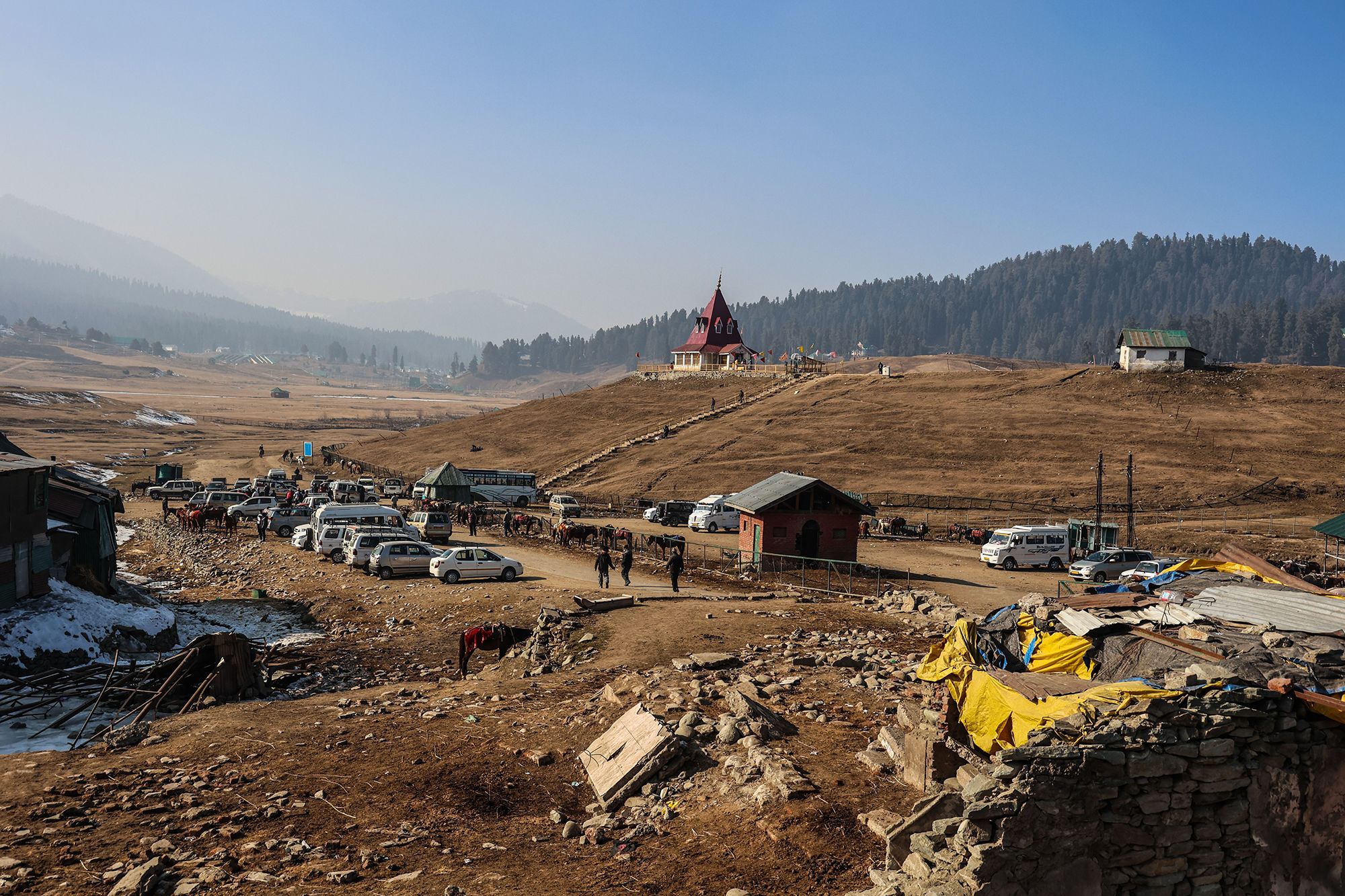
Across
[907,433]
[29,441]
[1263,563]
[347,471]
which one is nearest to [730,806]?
[1263,563]

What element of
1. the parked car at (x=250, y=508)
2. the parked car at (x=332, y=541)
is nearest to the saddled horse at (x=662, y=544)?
the parked car at (x=332, y=541)

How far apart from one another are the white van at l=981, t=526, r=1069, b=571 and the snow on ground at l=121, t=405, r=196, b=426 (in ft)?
439

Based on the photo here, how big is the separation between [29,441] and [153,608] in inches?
3583

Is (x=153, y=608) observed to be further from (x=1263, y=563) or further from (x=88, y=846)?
(x=1263, y=563)

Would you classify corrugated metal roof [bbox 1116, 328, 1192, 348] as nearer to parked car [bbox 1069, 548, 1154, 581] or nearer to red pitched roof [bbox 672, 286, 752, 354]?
red pitched roof [bbox 672, 286, 752, 354]

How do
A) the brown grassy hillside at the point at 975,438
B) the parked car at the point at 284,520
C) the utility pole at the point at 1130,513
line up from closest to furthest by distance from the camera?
the utility pole at the point at 1130,513
the parked car at the point at 284,520
the brown grassy hillside at the point at 975,438

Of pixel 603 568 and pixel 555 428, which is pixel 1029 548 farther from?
pixel 555 428

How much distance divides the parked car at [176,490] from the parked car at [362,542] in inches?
1205

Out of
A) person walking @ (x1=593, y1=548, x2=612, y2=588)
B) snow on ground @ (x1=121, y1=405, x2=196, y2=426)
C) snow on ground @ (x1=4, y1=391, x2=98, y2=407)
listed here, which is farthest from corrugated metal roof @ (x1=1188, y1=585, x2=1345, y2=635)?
snow on ground @ (x1=4, y1=391, x2=98, y2=407)

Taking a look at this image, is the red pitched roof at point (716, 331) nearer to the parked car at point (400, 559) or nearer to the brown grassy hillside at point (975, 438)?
the brown grassy hillside at point (975, 438)

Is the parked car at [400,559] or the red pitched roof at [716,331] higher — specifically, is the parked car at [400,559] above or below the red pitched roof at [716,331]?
below

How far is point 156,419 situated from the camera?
149 meters

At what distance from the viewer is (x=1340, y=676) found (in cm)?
1087

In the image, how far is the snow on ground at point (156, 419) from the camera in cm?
13875
